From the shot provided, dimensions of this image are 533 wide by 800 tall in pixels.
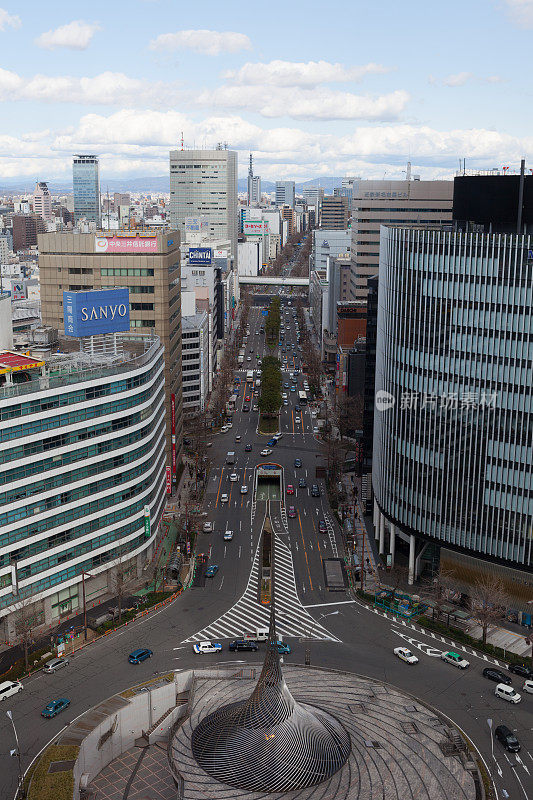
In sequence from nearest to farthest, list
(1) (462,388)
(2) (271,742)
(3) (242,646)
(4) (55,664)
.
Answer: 1. (2) (271,742)
2. (4) (55,664)
3. (3) (242,646)
4. (1) (462,388)

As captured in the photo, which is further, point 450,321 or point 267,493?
point 267,493

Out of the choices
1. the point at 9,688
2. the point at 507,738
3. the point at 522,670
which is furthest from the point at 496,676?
the point at 9,688

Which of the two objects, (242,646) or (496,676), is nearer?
(496,676)

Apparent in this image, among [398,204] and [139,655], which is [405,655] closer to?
[139,655]

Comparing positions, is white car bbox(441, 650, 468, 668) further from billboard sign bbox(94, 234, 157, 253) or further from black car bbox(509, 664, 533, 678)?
billboard sign bbox(94, 234, 157, 253)

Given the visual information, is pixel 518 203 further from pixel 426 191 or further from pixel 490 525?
pixel 426 191

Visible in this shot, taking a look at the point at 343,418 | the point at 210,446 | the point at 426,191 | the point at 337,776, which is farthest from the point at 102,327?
the point at 426,191
